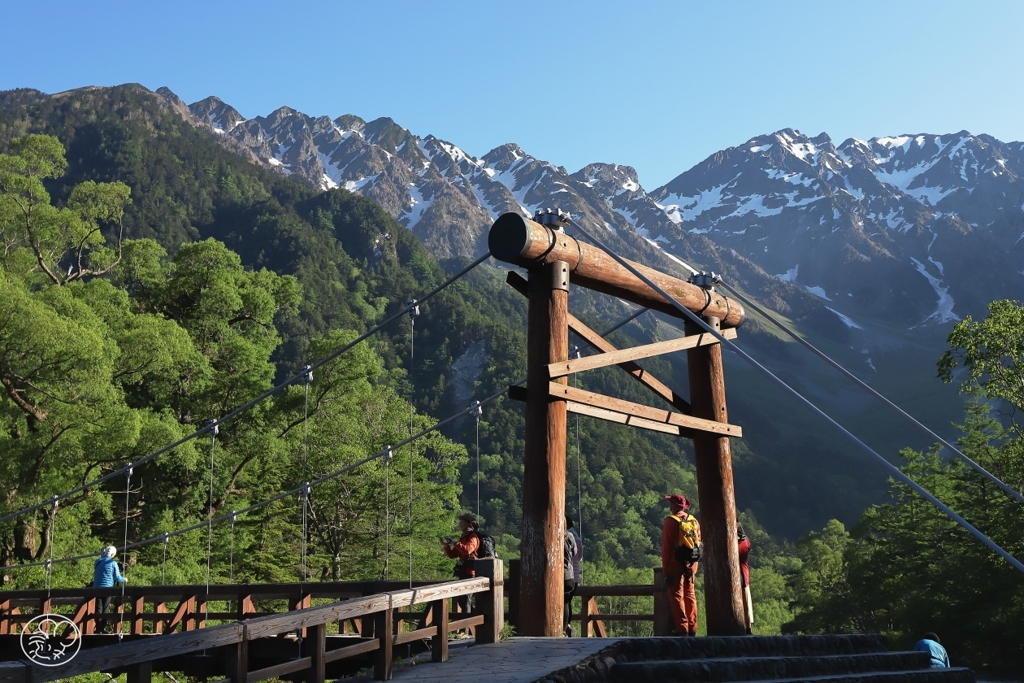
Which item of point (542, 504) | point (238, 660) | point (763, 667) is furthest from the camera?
point (542, 504)

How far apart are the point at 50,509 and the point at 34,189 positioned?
8.30 m

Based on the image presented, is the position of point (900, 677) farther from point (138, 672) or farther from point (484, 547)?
point (138, 672)

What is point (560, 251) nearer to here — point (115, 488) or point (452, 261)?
point (115, 488)

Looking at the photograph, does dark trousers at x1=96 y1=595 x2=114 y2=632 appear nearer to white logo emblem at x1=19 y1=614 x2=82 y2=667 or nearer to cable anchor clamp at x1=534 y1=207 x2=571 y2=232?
white logo emblem at x1=19 y1=614 x2=82 y2=667

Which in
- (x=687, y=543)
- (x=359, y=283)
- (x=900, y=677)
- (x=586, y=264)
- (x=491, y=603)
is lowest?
(x=900, y=677)

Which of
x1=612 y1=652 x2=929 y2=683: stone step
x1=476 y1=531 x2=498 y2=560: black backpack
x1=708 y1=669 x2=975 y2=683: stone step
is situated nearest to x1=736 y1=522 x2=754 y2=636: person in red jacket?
x1=612 y1=652 x2=929 y2=683: stone step

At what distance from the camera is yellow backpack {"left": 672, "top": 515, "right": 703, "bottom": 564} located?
28.5 ft

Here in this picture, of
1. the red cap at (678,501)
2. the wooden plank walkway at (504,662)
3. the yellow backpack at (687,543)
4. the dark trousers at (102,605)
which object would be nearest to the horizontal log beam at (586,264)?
the red cap at (678,501)

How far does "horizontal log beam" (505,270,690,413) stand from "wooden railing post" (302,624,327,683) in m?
3.02

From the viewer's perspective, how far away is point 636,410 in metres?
8.64

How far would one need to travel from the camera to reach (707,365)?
9.88 metres

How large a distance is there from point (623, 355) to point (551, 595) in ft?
6.98

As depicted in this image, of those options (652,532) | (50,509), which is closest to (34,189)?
(50,509)

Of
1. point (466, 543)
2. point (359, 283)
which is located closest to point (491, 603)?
point (466, 543)
